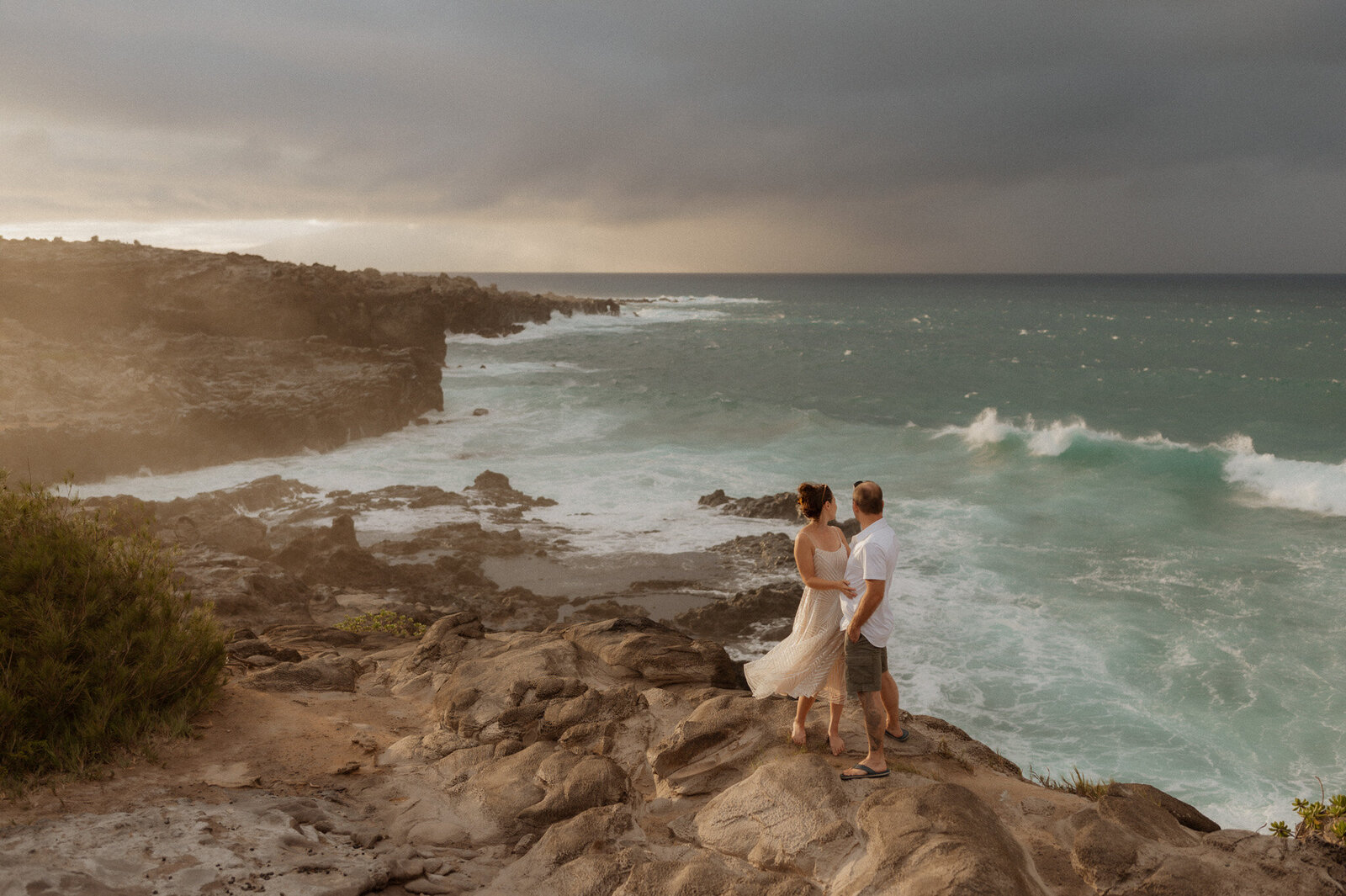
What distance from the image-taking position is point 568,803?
5699 millimetres

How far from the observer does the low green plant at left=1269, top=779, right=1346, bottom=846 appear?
4539 millimetres

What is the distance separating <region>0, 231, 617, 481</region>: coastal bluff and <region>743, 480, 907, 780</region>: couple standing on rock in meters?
25.0

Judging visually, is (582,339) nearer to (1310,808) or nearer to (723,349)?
(723,349)

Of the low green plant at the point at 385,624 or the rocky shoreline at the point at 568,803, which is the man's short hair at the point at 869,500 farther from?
the low green plant at the point at 385,624

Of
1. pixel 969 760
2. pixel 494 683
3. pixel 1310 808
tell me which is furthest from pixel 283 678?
pixel 1310 808

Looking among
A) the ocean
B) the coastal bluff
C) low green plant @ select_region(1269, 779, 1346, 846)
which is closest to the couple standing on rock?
low green plant @ select_region(1269, 779, 1346, 846)

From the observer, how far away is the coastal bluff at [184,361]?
24.5 meters

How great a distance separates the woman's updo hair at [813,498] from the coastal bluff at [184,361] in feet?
82.6

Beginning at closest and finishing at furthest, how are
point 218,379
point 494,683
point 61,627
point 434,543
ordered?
1. point 61,627
2. point 494,683
3. point 434,543
4. point 218,379

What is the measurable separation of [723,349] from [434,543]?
51067mm

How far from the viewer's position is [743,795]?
5441mm

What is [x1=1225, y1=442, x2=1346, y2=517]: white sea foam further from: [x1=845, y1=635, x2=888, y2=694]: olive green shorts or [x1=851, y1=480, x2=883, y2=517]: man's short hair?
[x1=851, y1=480, x2=883, y2=517]: man's short hair

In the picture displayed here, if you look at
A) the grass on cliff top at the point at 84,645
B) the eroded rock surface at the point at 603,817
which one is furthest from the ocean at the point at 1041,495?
the grass on cliff top at the point at 84,645

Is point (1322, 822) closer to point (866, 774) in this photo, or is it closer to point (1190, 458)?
point (866, 774)
